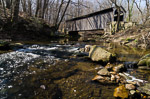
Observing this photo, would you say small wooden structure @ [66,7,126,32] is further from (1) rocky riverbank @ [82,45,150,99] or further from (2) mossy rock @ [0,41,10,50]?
(2) mossy rock @ [0,41,10,50]

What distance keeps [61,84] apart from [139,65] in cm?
321

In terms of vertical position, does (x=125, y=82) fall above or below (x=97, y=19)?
below

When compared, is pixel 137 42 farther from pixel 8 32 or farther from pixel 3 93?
pixel 8 32

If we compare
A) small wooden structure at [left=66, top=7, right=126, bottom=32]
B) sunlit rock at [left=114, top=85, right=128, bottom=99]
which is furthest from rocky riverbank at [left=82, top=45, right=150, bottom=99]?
small wooden structure at [left=66, top=7, right=126, bottom=32]

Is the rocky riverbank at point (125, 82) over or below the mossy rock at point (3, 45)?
below

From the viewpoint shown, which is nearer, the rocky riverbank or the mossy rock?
the rocky riverbank

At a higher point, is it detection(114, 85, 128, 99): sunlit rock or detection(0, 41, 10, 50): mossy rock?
detection(0, 41, 10, 50): mossy rock

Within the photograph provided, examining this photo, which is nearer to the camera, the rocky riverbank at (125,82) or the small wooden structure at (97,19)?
the rocky riverbank at (125,82)

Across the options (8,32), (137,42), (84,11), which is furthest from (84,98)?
(84,11)

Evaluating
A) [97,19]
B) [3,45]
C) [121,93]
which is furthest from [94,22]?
[121,93]

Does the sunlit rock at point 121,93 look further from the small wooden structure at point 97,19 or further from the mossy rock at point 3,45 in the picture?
the small wooden structure at point 97,19

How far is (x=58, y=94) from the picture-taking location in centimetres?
216

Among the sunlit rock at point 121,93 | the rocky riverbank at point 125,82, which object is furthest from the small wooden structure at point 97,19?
the sunlit rock at point 121,93

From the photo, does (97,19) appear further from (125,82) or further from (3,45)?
(125,82)
